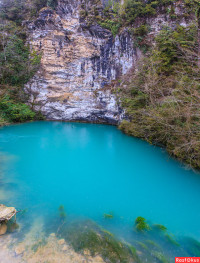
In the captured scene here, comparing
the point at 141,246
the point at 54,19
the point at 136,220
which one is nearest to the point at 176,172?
the point at 136,220

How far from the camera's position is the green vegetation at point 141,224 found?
10.2ft

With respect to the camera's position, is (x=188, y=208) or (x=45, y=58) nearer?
(x=188, y=208)

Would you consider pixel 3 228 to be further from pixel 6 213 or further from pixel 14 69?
pixel 14 69

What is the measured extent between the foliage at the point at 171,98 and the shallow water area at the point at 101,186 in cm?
85

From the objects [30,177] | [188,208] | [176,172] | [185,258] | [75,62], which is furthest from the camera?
[75,62]

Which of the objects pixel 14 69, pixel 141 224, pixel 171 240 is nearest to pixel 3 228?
pixel 141 224

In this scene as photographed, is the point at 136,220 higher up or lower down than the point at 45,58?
lower down

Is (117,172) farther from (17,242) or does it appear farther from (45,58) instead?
(45,58)

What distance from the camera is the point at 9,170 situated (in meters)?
5.24

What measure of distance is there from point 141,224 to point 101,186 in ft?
5.77

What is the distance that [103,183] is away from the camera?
4832mm

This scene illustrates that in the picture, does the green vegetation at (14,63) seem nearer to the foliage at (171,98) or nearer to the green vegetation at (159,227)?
the foliage at (171,98)

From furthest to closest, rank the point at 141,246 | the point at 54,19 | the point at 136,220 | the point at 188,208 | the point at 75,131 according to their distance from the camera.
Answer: the point at 54,19, the point at 75,131, the point at 188,208, the point at 136,220, the point at 141,246

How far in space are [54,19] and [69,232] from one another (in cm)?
1583
